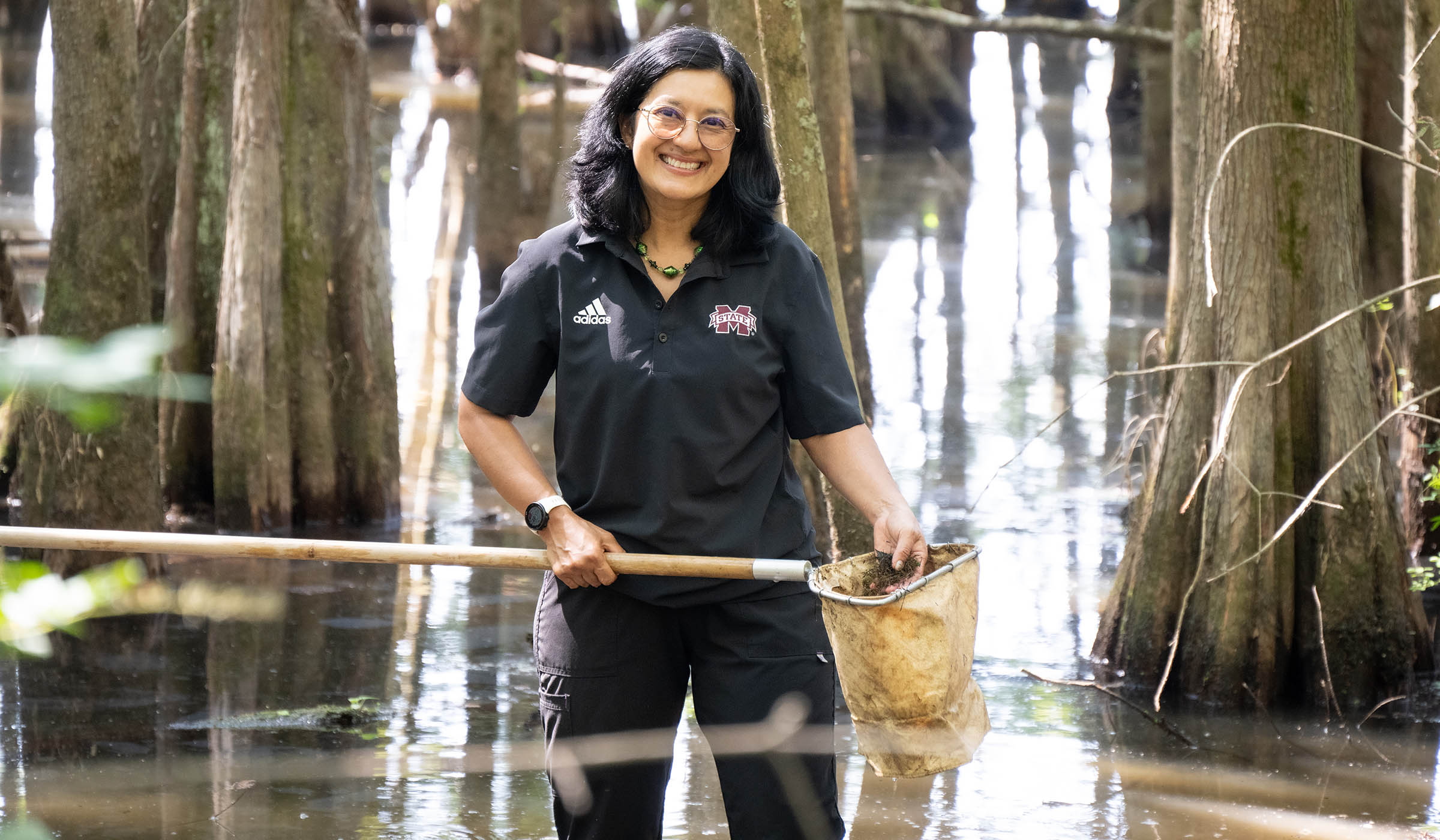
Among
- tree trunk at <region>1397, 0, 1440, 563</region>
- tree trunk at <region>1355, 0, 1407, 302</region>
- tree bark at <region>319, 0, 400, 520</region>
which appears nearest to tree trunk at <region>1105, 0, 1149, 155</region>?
tree trunk at <region>1355, 0, 1407, 302</region>

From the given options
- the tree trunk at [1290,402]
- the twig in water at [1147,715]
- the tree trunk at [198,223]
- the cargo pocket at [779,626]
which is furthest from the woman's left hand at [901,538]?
the tree trunk at [198,223]

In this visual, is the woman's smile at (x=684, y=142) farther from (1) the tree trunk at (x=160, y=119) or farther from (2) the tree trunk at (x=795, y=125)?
(1) the tree trunk at (x=160, y=119)

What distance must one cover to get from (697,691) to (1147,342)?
517 centimetres

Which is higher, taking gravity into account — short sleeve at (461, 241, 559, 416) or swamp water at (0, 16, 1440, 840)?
short sleeve at (461, 241, 559, 416)

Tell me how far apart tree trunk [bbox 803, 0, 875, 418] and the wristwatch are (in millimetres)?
5405

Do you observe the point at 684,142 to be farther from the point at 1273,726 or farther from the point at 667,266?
the point at 1273,726

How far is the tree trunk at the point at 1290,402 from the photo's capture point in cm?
571

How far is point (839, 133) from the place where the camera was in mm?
8539

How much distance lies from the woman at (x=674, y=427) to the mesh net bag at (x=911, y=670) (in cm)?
10

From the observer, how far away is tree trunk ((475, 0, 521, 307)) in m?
12.3

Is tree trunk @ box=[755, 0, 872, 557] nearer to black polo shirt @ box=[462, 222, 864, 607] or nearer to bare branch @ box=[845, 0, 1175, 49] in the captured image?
black polo shirt @ box=[462, 222, 864, 607]

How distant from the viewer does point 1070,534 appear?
26.3ft

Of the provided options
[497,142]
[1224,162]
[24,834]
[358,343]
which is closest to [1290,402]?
[1224,162]

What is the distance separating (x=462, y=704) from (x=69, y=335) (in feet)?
7.23
